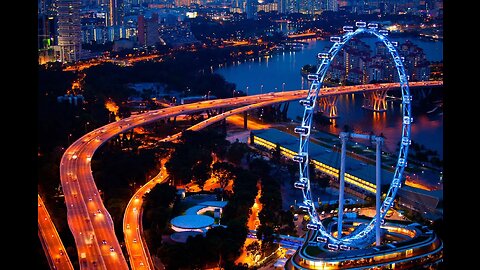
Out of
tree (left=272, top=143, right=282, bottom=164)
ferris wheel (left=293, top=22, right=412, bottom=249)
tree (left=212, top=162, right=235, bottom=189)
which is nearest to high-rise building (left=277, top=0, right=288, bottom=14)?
tree (left=272, top=143, right=282, bottom=164)

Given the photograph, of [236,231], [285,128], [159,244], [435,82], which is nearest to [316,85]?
[236,231]

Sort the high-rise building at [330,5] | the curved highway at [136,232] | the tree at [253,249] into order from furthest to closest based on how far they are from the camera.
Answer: the high-rise building at [330,5] < the tree at [253,249] < the curved highway at [136,232]

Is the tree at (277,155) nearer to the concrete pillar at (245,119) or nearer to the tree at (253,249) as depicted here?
the concrete pillar at (245,119)

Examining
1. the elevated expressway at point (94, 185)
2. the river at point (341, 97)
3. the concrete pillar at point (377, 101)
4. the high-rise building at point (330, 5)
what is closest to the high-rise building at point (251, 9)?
the high-rise building at point (330, 5)

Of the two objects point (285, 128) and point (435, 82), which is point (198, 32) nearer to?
point (435, 82)

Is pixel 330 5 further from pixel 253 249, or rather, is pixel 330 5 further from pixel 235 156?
pixel 253 249

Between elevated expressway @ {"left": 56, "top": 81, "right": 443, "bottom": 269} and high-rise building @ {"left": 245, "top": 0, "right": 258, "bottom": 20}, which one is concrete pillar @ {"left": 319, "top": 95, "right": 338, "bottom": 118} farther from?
high-rise building @ {"left": 245, "top": 0, "right": 258, "bottom": 20}
